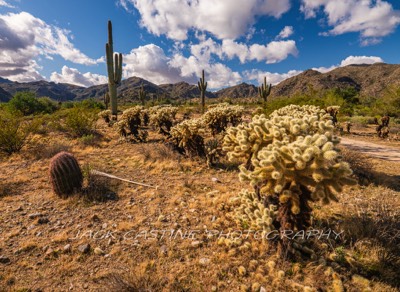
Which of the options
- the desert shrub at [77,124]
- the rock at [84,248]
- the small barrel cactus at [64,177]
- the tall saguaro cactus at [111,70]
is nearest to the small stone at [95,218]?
the rock at [84,248]

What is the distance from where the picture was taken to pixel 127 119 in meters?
10.5

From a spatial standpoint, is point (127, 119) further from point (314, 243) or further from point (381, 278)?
point (381, 278)

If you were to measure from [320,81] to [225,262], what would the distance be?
325 ft

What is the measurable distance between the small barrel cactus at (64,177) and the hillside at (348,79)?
2713 inches

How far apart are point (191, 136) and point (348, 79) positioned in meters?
97.2

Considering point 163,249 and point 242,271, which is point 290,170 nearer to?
point 242,271

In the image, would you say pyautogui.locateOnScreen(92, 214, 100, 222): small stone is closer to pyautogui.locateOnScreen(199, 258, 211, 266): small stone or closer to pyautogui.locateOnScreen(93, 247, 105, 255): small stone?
pyautogui.locateOnScreen(93, 247, 105, 255): small stone

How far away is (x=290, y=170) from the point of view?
8.47ft

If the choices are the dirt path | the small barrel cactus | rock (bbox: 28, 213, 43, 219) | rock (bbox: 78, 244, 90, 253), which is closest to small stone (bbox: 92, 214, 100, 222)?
rock (bbox: 78, 244, 90, 253)

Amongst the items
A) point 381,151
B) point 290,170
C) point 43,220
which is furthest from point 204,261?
point 381,151

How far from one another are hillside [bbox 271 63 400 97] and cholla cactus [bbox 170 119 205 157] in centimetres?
6547

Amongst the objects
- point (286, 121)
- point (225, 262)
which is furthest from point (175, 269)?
point (286, 121)

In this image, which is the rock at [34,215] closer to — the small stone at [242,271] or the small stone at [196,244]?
the small stone at [196,244]

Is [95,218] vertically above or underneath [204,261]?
above
